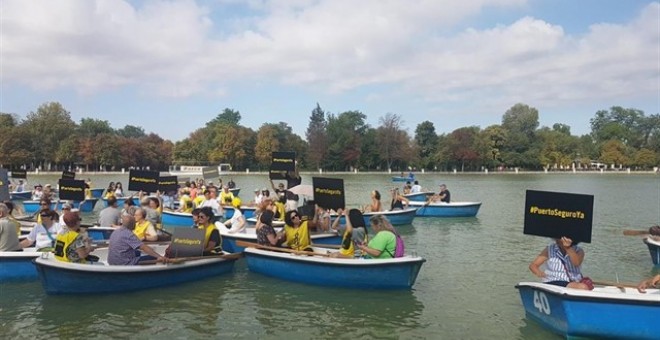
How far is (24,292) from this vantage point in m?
11.7

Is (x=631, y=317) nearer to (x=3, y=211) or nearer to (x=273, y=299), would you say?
(x=273, y=299)

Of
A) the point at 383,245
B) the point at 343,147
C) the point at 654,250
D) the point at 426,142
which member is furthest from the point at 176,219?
the point at 426,142

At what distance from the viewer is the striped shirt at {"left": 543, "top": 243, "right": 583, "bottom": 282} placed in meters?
9.01

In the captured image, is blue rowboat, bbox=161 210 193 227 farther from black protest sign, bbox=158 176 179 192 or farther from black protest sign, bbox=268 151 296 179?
black protest sign, bbox=268 151 296 179

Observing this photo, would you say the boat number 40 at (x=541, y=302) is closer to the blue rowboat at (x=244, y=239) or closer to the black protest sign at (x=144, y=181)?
the blue rowboat at (x=244, y=239)

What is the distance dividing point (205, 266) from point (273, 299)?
2132 mm

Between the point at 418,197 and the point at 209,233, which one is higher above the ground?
the point at 209,233

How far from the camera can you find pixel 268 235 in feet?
44.8

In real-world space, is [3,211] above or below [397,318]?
above

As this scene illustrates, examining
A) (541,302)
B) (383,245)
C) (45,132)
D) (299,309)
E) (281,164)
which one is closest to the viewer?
(541,302)

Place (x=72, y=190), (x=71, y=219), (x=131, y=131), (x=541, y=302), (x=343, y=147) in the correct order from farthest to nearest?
(x=131, y=131) → (x=343, y=147) → (x=72, y=190) → (x=71, y=219) → (x=541, y=302)

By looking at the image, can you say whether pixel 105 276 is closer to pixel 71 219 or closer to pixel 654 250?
pixel 71 219

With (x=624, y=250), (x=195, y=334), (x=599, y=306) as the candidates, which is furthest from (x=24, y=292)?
(x=624, y=250)

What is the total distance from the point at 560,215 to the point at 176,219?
17.9 m
